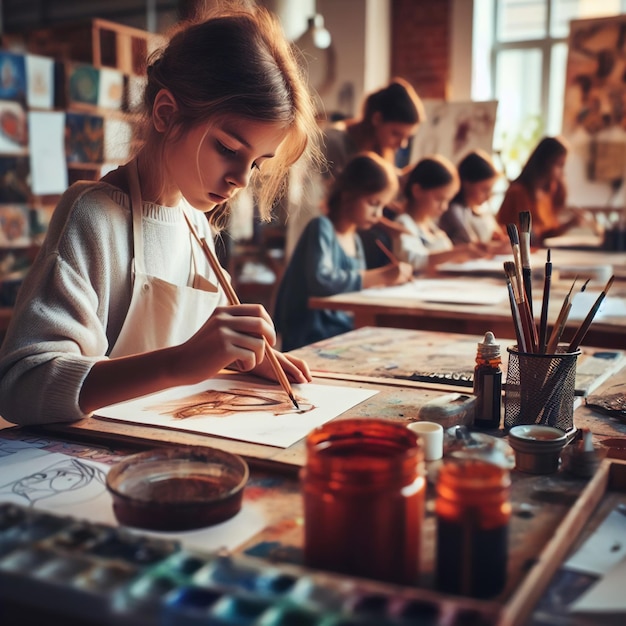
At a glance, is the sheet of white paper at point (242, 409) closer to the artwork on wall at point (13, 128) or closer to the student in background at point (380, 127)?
the student in background at point (380, 127)

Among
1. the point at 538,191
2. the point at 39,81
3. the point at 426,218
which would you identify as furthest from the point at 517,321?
the point at 39,81

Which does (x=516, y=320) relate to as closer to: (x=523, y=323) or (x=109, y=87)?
(x=523, y=323)

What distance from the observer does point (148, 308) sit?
149 centimetres

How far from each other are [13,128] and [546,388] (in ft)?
14.5

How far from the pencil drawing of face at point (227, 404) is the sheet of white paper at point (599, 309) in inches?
44.6

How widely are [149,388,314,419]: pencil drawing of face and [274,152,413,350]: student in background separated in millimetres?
1534

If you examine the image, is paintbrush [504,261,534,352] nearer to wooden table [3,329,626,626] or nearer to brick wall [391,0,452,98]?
wooden table [3,329,626,626]

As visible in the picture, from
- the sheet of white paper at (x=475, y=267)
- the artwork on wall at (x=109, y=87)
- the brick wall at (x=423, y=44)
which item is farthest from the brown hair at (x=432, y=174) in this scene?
the brick wall at (x=423, y=44)

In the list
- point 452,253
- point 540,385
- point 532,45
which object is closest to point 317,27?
point 532,45

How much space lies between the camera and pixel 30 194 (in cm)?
492

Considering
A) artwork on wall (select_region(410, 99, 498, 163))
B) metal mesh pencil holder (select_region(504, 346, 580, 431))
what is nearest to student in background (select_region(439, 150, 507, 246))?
artwork on wall (select_region(410, 99, 498, 163))

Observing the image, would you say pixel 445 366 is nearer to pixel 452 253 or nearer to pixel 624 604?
pixel 624 604

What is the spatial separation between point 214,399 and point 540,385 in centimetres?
52

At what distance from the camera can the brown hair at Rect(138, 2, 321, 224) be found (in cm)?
140
